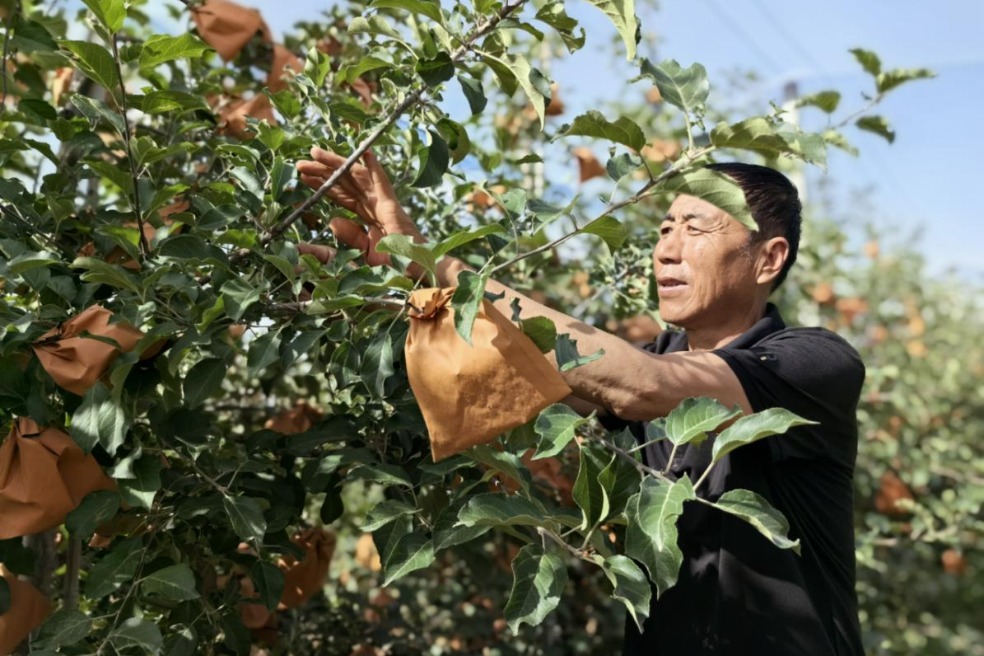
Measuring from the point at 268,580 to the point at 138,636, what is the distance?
0.92 feet

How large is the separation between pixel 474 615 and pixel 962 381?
4.29m

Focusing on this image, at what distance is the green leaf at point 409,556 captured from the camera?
1.31m

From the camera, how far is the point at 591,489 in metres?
1.23

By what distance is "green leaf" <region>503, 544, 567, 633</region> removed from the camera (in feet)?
3.90

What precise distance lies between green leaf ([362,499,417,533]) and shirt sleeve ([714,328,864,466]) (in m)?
0.53

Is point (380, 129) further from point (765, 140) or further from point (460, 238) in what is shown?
point (765, 140)

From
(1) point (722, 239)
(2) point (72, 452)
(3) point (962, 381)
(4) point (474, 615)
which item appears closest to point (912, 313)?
(3) point (962, 381)

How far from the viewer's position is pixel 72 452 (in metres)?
1.44

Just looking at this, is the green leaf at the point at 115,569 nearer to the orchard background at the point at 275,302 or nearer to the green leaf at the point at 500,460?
the orchard background at the point at 275,302

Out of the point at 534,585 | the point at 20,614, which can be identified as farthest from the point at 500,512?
the point at 20,614

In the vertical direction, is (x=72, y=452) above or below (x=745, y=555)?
above

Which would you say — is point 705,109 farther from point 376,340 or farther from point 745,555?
point 745,555

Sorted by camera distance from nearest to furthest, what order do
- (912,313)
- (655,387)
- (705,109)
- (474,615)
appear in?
(705,109), (655,387), (474,615), (912,313)

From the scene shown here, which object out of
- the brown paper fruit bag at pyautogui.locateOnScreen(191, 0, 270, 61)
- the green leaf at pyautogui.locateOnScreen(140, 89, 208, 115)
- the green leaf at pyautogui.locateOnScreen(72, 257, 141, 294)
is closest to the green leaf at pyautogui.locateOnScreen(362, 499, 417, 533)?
the green leaf at pyautogui.locateOnScreen(72, 257, 141, 294)
